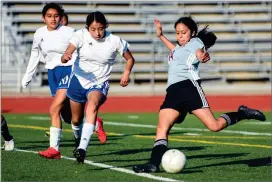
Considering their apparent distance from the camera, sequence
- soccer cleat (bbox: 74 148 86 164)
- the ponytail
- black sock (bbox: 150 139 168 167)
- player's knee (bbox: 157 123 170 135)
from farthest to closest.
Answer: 1. the ponytail
2. soccer cleat (bbox: 74 148 86 164)
3. player's knee (bbox: 157 123 170 135)
4. black sock (bbox: 150 139 168 167)

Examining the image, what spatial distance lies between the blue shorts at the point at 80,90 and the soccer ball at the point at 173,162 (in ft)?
5.33

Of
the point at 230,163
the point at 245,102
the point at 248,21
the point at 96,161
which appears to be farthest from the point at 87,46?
the point at 248,21

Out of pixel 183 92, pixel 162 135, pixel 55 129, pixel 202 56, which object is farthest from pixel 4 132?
pixel 202 56

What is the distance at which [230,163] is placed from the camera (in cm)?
1031

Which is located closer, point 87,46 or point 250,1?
point 87,46

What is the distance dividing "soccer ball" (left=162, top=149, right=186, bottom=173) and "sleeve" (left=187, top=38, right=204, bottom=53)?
1.22 m

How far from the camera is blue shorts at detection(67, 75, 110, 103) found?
1035cm

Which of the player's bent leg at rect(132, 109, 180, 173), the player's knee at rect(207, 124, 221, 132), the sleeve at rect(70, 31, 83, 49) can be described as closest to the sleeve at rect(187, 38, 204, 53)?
the player's bent leg at rect(132, 109, 180, 173)

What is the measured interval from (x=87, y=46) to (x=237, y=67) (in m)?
20.7

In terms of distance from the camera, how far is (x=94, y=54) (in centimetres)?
1031

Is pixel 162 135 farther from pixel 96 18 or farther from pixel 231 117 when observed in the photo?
pixel 96 18

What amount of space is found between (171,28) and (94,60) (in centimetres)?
2100

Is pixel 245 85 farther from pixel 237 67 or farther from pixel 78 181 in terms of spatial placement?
pixel 78 181

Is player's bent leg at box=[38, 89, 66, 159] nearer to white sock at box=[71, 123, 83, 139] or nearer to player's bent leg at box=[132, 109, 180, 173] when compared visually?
white sock at box=[71, 123, 83, 139]
